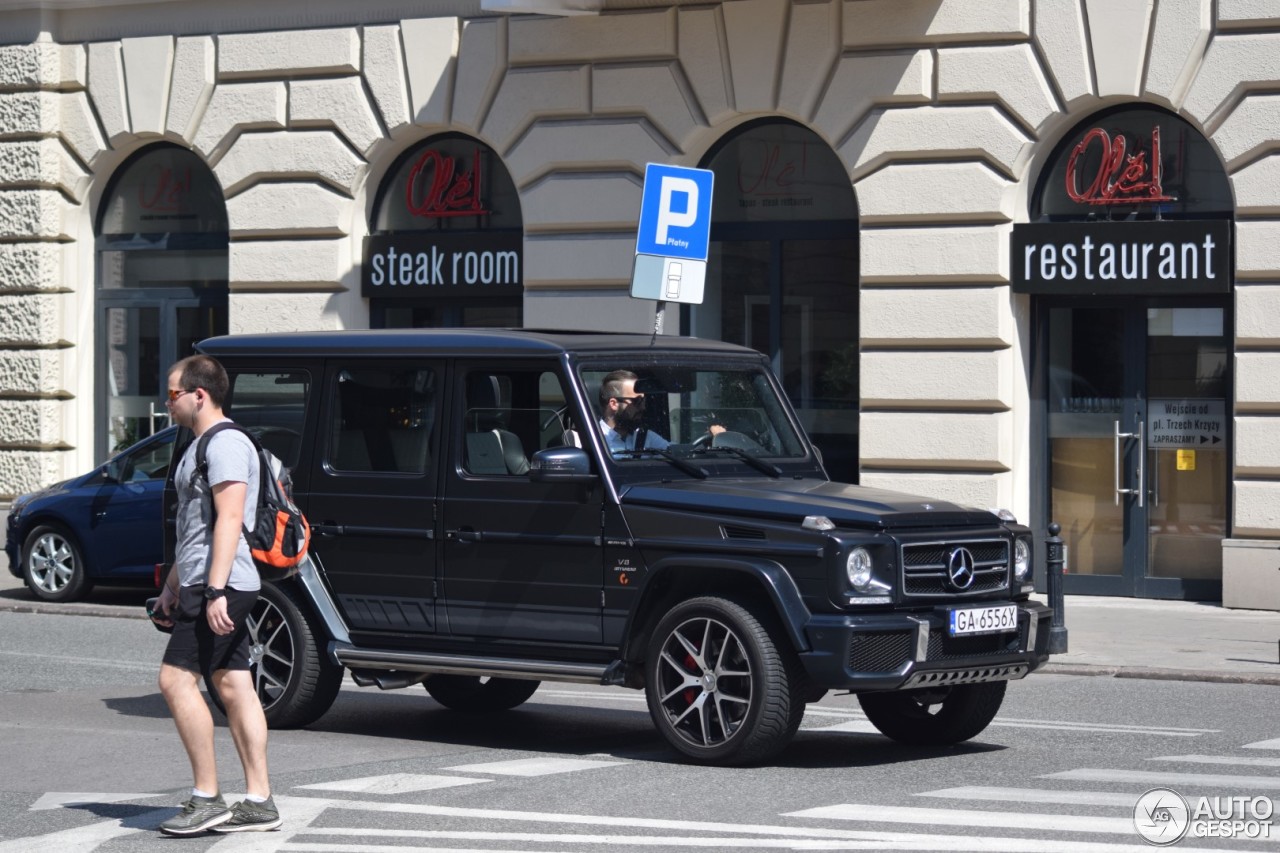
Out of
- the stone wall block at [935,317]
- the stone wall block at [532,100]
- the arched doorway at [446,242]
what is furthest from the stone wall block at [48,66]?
the stone wall block at [935,317]

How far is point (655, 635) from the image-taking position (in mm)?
9195

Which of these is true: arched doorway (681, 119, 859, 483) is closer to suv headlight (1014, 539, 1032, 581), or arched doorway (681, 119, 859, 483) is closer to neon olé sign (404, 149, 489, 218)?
neon olé sign (404, 149, 489, 218)

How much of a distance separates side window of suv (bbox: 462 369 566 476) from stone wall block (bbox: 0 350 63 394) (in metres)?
13.0

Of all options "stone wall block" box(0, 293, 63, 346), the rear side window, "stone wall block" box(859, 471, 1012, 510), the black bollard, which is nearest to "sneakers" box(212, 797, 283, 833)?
the rear side window

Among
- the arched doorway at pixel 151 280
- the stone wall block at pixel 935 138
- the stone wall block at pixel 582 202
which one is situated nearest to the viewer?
the stone wall block at pixel 935 138

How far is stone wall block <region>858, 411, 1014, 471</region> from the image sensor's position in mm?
17312

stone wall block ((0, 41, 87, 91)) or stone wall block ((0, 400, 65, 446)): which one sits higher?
stone wall block ((0, 41, 87, 91))

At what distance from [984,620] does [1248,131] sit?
8.55 meters

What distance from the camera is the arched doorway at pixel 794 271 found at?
18.4 metres

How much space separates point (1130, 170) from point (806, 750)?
28.7ft

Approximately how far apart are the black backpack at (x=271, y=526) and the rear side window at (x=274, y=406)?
2.38 metres

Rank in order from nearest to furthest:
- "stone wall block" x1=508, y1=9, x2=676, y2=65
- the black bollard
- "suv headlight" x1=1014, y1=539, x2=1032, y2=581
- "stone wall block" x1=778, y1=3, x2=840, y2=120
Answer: "suv headlight" x1=1014, y1=539, x2=1032, y2=581 → the black bollard → "stone wall block" x1=778, y1=3, x2=840, y2=120 → "stone wall block" x1=508, y1=9, x2=676, y2=65

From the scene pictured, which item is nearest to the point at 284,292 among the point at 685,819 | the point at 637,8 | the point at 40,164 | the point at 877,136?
the point at 40,164

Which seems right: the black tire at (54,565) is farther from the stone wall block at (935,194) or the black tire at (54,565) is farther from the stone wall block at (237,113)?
the stone wall block at (935,194)
